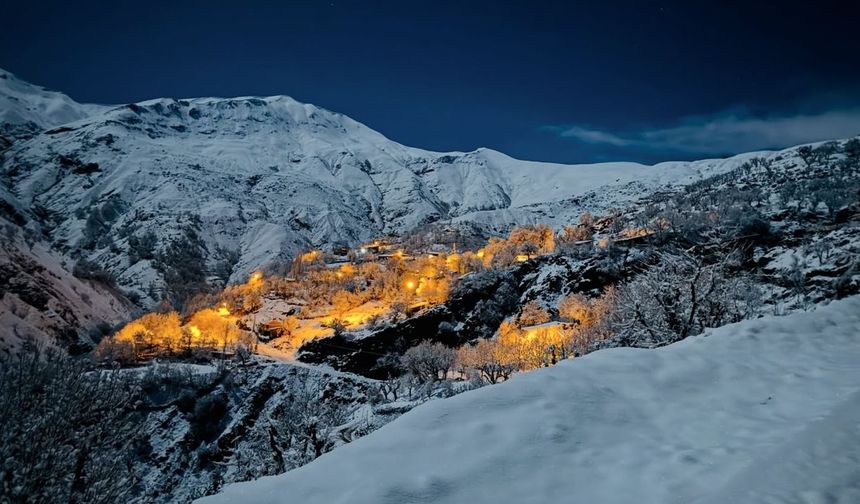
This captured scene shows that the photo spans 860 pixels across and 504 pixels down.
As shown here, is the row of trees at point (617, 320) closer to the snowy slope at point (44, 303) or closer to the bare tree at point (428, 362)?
the bare tree at point (428, 362)

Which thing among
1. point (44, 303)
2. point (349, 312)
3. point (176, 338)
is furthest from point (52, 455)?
point (44, 303)

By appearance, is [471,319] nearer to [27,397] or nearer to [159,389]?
[159,389]

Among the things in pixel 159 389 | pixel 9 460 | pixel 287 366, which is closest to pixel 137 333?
pixel 159 389

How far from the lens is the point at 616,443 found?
21.2 ft

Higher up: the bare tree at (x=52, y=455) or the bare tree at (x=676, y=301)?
the bare tree at (x=676, y=301)

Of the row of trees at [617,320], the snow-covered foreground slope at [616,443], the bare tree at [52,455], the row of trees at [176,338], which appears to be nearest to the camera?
the snow-covered foreground slope at [616,443]

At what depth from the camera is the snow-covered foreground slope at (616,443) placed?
16.9ft

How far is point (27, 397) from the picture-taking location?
675 inches

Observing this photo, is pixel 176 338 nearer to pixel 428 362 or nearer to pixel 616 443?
pixel 428 362

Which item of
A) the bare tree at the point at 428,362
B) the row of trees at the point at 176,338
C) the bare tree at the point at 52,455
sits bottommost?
the bare tree at the point at 428,362

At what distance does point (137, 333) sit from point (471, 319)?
8209cm

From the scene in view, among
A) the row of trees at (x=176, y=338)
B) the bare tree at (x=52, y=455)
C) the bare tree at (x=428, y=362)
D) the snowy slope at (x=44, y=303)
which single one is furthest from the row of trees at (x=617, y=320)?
the snowy slope at (x=44, y=303)

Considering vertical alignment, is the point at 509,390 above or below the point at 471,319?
above

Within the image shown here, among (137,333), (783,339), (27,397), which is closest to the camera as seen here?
(783,339)
